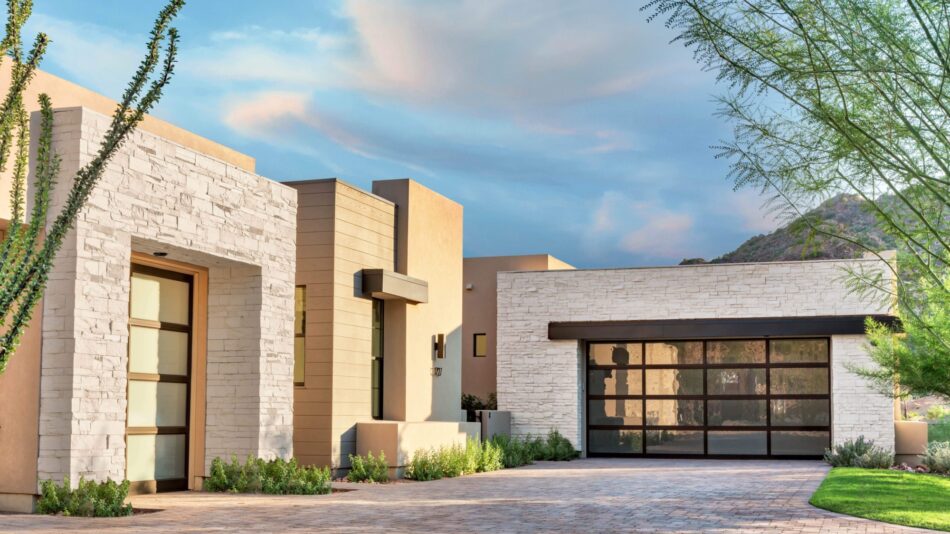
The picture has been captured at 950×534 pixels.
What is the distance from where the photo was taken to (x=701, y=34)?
27.3 feet

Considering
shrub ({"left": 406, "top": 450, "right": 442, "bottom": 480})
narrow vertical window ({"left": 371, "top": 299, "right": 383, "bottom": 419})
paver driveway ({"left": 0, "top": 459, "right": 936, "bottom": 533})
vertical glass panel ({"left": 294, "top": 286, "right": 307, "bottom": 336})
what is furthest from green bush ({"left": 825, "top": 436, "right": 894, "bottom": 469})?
vertical glass panel ({"left": 294, "top": 286, "right": 307, "bottom": 336})

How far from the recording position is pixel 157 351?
14344mm

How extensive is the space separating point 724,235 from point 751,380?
130ft

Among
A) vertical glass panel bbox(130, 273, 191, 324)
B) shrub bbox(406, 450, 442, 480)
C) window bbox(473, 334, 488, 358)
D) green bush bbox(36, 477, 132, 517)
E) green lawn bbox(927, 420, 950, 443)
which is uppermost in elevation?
vertical glass panel bbox(130, 273, 191, 324)

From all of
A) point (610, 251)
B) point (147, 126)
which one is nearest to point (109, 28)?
point (147, 126)

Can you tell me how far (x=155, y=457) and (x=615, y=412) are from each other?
44.4 feet

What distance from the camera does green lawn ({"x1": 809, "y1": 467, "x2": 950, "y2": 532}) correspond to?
12.1 m

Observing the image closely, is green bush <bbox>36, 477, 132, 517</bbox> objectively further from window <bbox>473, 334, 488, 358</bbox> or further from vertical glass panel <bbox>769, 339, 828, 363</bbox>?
window <bbox>473, 334, 488, 358</bbox>

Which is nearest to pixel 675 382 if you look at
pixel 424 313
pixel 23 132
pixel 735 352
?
pixel 735 352

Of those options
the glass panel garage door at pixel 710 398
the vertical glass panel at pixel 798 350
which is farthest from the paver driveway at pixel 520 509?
the vertical glass panel at pixel 798 350

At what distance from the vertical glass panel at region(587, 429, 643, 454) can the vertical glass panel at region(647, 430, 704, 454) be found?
11.2 inches

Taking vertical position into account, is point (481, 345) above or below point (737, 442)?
above

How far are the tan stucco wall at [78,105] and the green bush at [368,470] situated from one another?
5169 millimetres

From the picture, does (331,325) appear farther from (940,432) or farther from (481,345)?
(940,432)
